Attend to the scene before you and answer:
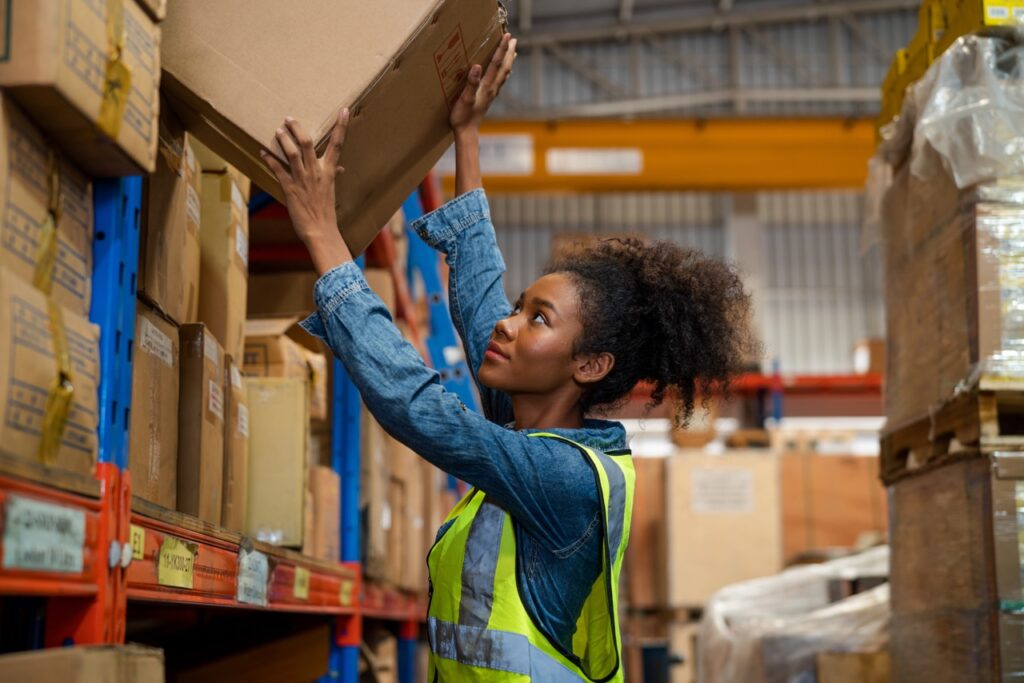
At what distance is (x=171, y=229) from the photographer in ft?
6.80

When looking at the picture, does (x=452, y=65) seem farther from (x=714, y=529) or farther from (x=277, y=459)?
(x=714, y=529)

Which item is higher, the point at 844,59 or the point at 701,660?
the point at 844,59

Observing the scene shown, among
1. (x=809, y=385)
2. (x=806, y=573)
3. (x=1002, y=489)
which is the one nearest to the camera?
(x=1002, y=489)

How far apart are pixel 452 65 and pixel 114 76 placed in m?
0.72

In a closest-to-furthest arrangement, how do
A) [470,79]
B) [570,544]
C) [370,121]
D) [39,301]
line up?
[39,301]
[570,544]
[370,121]
[470,79]

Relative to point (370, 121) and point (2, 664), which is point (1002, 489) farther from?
point (2, 664)

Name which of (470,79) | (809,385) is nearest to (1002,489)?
(470,79)

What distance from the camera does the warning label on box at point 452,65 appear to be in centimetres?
202

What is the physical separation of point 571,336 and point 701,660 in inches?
156

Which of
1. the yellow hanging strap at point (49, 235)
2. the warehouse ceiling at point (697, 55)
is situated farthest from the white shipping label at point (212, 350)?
the warehouse ceiling at point (697, 55)

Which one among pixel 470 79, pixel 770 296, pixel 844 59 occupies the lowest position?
pixel 470 79

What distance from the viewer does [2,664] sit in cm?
118

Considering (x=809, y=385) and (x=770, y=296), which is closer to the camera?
(x=809, y=385)

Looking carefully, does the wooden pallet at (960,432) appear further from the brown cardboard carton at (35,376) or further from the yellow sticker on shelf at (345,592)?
the brown cardboard carton at (35,376)
